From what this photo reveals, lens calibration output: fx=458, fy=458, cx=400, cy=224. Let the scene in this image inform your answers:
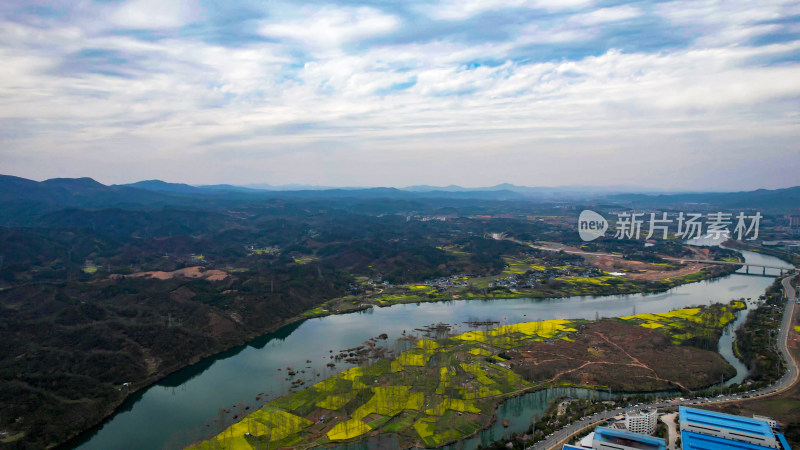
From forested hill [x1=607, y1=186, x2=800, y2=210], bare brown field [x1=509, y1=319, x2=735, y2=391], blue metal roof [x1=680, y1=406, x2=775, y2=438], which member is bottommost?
bare brown field [x1=509, y1=319, x2=735, y2=391]

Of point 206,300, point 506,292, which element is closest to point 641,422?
point 506,292

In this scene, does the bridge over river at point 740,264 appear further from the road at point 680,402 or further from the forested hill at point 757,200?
the forested hill at point 757,200

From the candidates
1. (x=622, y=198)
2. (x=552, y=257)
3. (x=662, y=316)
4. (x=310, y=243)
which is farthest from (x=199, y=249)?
(x=622, y=198)

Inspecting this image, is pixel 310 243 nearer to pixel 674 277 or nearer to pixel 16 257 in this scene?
pixel 16 257

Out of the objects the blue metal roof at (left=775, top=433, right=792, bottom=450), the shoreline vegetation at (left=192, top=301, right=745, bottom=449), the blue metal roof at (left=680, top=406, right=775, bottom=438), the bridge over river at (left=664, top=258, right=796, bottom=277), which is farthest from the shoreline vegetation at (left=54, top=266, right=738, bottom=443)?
the blue metal roof at (left=775, top=433, right=792, bottom=450)

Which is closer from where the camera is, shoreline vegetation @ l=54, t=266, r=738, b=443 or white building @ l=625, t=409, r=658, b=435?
white building @ l=625, t=409, r=658, b=435

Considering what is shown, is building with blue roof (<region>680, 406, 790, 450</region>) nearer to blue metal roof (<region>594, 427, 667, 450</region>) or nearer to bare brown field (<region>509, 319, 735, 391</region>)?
blue metal roof (<region>594, 427, 667, 450</region>)
